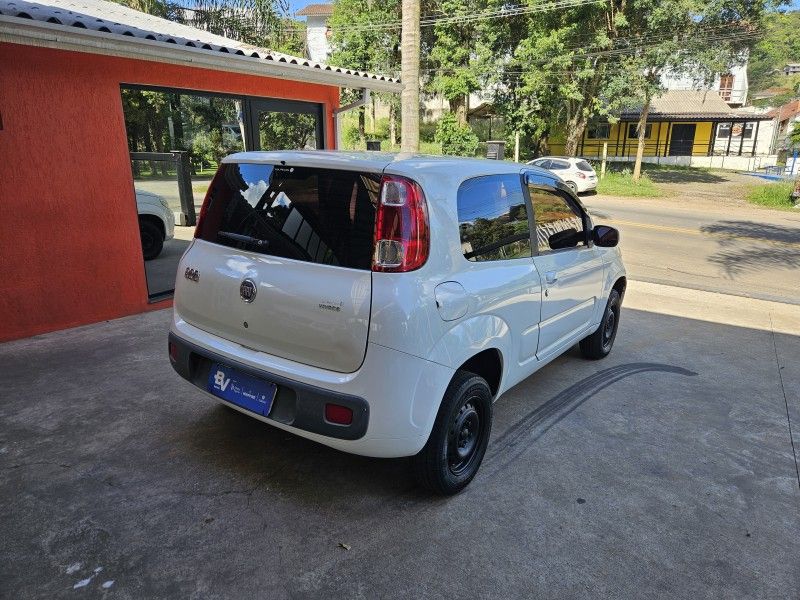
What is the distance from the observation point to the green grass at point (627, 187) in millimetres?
22078

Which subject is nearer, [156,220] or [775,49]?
[156,220]

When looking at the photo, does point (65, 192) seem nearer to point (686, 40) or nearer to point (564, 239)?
point (564, 239)

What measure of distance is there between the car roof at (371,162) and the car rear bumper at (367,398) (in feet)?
2.84

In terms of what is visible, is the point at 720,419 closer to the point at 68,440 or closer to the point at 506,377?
the point at 506,377

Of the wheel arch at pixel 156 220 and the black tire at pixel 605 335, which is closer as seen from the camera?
the black tire at pixel 605 335

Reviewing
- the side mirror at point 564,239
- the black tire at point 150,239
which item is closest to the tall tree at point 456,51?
the black tire at point 150,239

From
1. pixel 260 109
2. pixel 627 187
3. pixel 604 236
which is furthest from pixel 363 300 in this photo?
Answer: pixel 627 187

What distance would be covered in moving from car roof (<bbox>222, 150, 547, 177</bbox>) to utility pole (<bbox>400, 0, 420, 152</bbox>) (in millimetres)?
6890

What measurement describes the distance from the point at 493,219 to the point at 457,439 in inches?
49.9

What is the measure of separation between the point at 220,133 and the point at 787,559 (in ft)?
22.3

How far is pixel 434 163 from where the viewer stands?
2924mm

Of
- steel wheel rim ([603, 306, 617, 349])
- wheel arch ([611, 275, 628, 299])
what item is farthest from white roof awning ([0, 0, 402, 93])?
steel wheel rim ([603, 306, 617, 349])

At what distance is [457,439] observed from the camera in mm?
2939

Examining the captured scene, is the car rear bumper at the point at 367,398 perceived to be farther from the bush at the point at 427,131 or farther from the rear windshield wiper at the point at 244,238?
the bush at the point at 427,131
